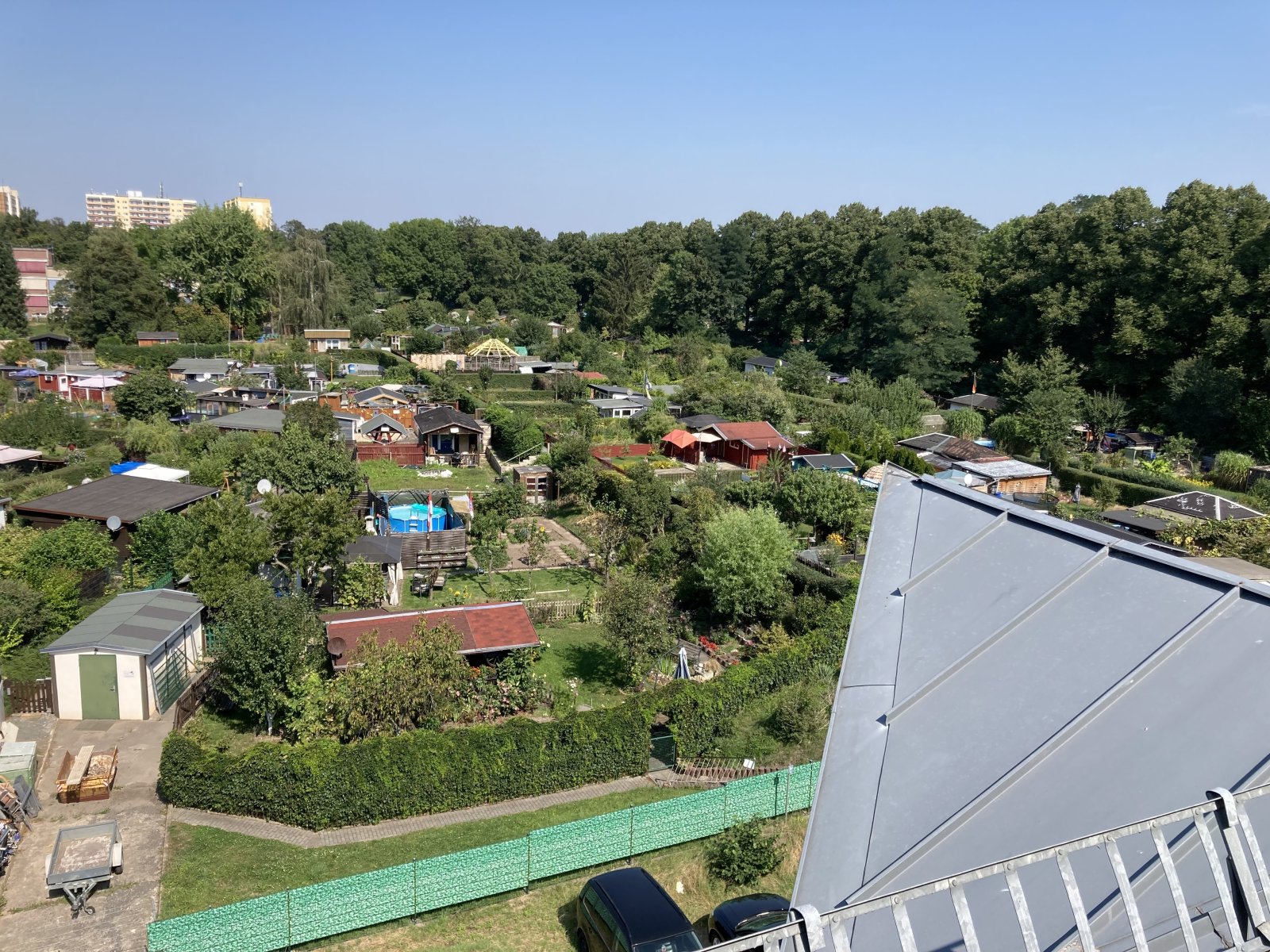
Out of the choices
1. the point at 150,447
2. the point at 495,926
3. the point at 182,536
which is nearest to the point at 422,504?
the point at 182,536

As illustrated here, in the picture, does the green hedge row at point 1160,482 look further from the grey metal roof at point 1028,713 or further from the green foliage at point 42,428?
the green foliage at point 42,428

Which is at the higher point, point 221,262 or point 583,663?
point 221,262

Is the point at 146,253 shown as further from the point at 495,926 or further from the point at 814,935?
the point at 814,935

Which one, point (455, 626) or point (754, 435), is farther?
point (754, 435)

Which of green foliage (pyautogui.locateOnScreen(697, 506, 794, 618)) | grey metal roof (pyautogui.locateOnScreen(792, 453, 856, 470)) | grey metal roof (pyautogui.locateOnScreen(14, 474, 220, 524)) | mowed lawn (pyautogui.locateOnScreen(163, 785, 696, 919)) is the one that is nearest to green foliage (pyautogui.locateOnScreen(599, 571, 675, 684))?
green foliage (pyautogui.locateOnScreen(697, 506, 794, 618))

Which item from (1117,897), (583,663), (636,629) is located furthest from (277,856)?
(1117,897)

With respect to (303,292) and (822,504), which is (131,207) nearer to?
(303,292)
